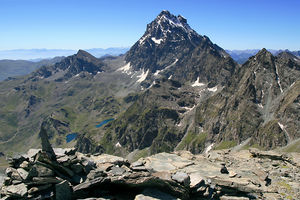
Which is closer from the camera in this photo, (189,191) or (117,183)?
(117,183)

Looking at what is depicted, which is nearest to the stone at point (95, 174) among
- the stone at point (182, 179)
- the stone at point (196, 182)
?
the stone at point (182, 179)

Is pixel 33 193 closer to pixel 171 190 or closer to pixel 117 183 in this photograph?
pixel 117 183

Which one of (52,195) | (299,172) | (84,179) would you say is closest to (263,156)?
(299,172)

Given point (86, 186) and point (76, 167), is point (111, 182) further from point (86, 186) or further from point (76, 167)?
point (76, 167)

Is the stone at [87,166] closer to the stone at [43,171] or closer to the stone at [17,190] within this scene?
the stone at [43,171]

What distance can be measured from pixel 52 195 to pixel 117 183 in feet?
18.4

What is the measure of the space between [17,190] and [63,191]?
13.3 feet

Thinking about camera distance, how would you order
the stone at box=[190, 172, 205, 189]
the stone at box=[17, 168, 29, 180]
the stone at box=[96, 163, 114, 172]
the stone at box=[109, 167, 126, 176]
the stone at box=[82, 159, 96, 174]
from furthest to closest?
the stone at box=[96, 163, 114, 172], the stone at box=[82, 159, 96, 174], the stone at box=[190, 172, 205, 189], the stone at box=[109, 167, 126, 176], the stone at box=[17, 168, 29, 180]

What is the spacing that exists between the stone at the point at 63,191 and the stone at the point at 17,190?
2.85 meters

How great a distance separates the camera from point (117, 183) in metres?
21.5

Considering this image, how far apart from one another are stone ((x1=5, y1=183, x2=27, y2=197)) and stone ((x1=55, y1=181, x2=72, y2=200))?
2.85 m

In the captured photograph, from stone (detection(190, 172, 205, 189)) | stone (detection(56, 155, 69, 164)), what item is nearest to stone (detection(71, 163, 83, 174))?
stone (detection(56, 155, 69, 164))

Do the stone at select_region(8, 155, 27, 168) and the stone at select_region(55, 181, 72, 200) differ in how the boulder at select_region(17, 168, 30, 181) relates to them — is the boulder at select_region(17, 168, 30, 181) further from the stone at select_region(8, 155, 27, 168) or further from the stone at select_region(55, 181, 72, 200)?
the stone at select_region(55, 181, 72, 200)

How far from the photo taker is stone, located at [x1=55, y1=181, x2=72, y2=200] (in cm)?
1969
